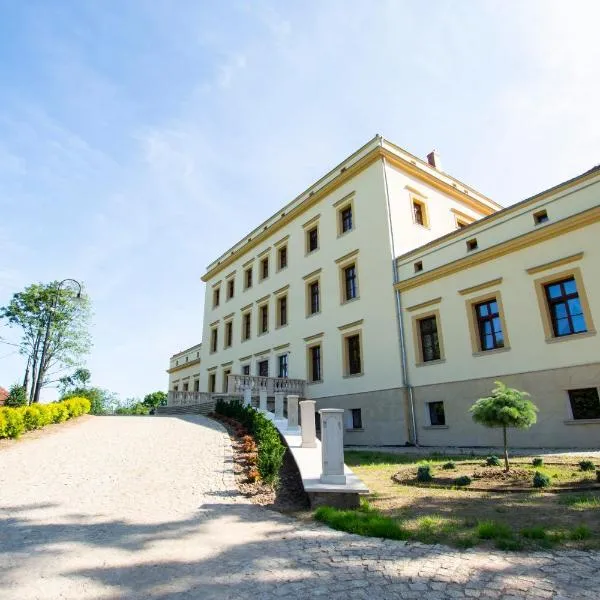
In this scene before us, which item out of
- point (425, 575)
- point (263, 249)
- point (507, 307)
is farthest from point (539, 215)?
point (263, 249)

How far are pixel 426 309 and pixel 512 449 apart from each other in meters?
6.04

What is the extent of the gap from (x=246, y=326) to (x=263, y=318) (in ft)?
7.51

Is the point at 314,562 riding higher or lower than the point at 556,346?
lower

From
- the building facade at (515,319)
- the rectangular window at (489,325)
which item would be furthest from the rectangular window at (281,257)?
the rectangular window at (489,325)

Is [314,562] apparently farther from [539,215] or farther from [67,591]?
[539,215]

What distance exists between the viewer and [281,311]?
2633 cm

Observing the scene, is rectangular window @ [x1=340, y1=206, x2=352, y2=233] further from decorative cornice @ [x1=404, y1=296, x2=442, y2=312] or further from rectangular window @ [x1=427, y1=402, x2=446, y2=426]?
rectangular window @ [x1=427, y1=402, x2=446, y2=426]

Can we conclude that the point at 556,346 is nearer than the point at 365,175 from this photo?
Yes

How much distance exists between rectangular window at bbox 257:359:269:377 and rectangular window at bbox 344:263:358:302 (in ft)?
25.6

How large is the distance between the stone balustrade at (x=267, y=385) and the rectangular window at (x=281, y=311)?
4.61 meters

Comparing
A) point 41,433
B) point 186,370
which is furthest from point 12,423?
point 186,370

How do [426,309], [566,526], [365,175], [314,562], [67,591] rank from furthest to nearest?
[365,175] → [426,309] → [566,526] → [314,562] → [67,591]

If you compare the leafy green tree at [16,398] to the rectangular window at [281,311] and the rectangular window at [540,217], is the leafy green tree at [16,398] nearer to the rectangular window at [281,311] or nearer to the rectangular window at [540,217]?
the rectangular window at [281,311]

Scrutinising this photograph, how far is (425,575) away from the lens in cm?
360
